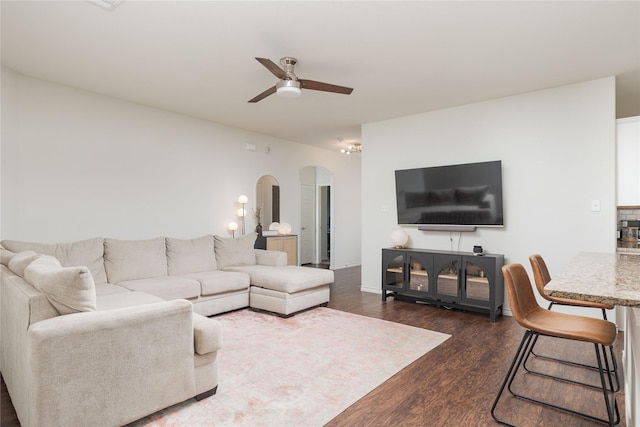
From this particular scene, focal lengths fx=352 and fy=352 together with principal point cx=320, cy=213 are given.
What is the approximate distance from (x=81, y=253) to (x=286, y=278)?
2.14 meters

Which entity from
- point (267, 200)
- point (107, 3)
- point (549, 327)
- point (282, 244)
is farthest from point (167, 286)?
point (267, 200)

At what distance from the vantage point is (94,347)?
1.79 m

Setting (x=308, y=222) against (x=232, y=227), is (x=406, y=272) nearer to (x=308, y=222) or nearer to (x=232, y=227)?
(x=232, y=227)

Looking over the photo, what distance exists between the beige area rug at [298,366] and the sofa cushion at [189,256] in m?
0.79

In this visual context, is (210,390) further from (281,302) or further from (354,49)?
(354,49)

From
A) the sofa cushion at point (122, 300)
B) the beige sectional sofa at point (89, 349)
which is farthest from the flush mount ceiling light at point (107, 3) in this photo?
the sofa cushion at point (122, 300)

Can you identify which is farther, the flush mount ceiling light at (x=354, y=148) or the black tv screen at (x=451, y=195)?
the flush mount ceiling light at (x=354, y=148)

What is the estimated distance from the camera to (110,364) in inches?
72.0

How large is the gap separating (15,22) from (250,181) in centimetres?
372

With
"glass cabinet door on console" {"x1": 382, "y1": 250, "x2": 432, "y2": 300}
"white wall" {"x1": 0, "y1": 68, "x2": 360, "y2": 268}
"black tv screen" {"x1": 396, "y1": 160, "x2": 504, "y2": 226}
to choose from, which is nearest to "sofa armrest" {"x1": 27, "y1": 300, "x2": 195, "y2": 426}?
"white wall" {"x1": 0, "y1": 68, "x2": 360, "y2": 268}

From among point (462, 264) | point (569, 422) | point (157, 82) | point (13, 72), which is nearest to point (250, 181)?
point (157, 82)

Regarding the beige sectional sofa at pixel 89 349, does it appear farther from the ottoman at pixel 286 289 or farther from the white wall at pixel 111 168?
the ottoman at pixel 286 289

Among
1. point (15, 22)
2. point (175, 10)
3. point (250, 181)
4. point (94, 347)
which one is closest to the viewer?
point (94, 347)

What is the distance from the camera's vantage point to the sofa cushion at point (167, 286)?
138 inches
